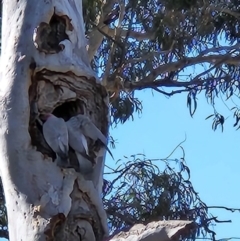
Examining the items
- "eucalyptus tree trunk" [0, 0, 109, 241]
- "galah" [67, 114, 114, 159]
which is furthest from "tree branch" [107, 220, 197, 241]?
"galah" [67, 114, 114, 159]

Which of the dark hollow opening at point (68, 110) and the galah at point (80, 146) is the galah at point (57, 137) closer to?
the galah at point (80, 146)

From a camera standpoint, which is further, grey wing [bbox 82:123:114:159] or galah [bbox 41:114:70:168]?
grey wing [bbox 82:123:114:159]

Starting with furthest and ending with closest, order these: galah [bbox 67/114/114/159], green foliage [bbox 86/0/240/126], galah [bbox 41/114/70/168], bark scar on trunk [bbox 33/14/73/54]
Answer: green foliage [bbox 86/0/240/126]
bark scar on trunk [bbox 33/14/73/54]
galah [bbox 67/114/114/159]
galah [bbox 41/114/70/168]

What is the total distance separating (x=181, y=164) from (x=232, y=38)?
110 centimetres

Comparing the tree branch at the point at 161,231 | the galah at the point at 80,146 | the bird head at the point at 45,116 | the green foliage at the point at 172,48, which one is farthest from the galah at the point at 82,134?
the green foliage at the point at 172,48

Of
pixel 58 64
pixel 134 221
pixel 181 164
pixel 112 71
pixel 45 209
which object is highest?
pixel 112 71

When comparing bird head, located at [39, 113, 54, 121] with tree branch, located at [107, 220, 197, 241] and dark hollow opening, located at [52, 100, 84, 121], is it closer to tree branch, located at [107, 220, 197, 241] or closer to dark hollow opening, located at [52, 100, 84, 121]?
dark hollow opening, located at [52, 100, 84, 121]

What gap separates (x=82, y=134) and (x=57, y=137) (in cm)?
10

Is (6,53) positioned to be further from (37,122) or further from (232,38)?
(232,38)

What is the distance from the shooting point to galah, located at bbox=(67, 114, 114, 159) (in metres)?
2.96

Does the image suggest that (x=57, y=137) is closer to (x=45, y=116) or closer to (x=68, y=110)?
(x=45, y=116)

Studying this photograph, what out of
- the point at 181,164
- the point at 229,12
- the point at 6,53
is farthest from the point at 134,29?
the point at 6,53

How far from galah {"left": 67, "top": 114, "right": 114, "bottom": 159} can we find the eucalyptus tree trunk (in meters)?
0.05

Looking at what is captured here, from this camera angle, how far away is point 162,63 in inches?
237
